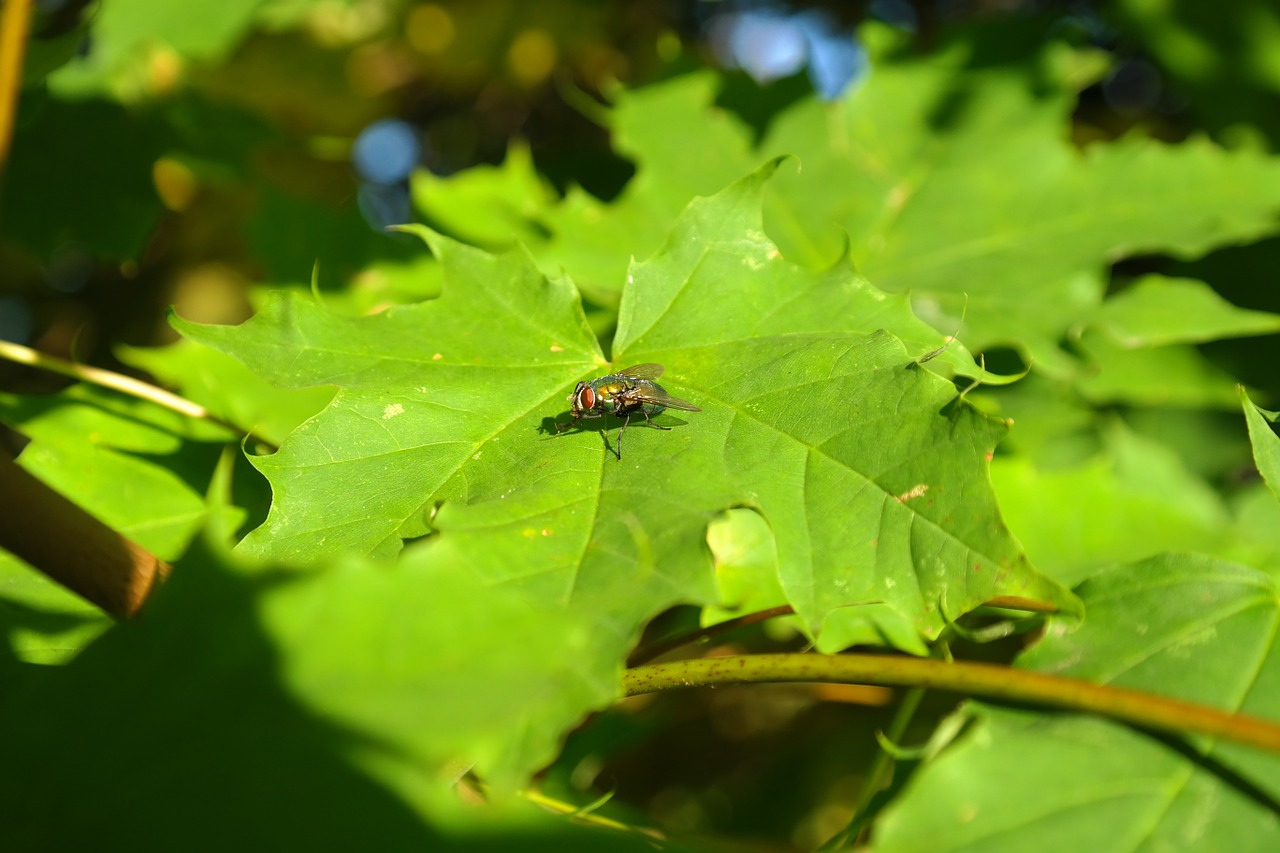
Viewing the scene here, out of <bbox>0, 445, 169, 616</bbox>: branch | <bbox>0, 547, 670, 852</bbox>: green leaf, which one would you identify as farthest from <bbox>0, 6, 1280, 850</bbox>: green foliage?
<bbox>0, 445, 169, 616</bbox>: branch

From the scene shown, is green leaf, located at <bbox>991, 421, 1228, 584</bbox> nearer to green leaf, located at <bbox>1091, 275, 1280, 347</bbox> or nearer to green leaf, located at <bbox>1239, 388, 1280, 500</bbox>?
green leaf, located at <bbox>1091, 275, 1280, 347</bbox>

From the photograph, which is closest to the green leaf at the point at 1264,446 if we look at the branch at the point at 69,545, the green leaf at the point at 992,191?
the green leaf at the point at 992,191

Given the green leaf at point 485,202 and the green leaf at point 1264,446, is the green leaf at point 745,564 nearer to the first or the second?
the green leaf at point 1264,446

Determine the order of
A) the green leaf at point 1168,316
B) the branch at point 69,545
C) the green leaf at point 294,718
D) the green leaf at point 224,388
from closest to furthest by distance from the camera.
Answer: the green leaf at point 294,718 < the branch at point 69,545 < the green leaf at point 224,388 < the green leaf at point 1168,316

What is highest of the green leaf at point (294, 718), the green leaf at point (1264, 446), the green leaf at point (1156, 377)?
the green leaf at point (294, 718)

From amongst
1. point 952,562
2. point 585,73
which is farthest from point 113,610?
point 585,73

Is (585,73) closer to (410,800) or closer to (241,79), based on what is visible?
(241,79)

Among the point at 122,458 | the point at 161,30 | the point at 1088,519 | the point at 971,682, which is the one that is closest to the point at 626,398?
the point at 971,682
